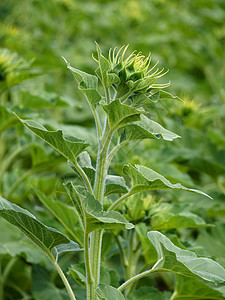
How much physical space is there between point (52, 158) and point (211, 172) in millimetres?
479

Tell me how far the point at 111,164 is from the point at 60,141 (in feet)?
1.61

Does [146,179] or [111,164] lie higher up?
[146,179]

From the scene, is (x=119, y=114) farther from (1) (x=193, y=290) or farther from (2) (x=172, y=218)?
(1) (x=193, y=290)

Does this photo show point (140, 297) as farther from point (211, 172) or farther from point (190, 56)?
point (190, 56)

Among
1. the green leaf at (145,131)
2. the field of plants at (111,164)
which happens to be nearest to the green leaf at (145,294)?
the field of plants at (111,164)

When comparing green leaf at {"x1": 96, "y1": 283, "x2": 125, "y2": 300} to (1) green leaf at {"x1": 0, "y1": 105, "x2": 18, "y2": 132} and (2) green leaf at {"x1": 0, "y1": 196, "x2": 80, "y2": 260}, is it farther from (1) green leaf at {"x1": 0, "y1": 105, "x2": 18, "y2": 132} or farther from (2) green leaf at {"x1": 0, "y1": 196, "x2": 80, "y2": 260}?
(1) green leaf at {"x1": 0, "y1": 105, "x2": 18, "y2": 132}

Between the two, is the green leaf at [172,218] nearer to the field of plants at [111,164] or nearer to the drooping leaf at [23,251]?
the field of plants at [111,164]

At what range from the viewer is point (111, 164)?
123cm

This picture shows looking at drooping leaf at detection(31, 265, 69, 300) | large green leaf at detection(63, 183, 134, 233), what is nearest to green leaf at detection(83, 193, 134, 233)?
large green leaf at detection(63, 183, 134, 233)

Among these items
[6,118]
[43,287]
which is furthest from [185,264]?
[6,118]

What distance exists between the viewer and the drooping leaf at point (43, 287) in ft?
3.57

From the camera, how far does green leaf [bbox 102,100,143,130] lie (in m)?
0.72

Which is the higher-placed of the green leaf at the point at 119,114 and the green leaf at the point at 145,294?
the green leaf at the point at 119,114

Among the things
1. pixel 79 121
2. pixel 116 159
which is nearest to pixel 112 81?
pixel 116 159
